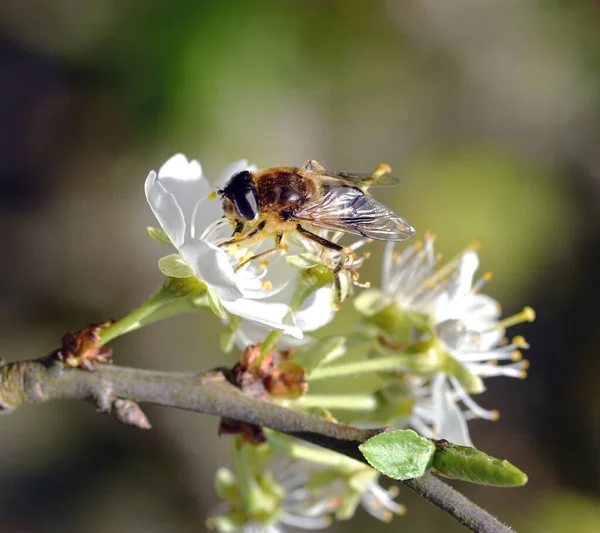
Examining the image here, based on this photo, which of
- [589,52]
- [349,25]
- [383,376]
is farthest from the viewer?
[589,52]

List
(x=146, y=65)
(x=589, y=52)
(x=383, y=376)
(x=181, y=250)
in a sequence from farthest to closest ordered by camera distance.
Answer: (x=589, y=52)
(x=146, y=65)
(x=383, y=376)
(x=181, y=250)

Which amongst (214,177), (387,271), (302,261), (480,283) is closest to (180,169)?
(302,261)

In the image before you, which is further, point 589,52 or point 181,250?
point 589,52

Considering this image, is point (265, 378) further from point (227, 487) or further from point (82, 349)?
point (227, 487)

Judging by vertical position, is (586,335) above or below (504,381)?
above

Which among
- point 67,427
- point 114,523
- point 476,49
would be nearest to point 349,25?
point 476,49

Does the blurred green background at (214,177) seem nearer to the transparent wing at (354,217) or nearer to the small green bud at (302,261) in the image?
the transparent wing at (354,217)

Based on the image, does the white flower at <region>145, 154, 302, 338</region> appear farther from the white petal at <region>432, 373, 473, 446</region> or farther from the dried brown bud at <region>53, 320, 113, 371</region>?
the white petal at <region>432, 373, 473, 446</region>

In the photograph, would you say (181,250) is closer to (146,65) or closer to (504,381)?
(146,65)
